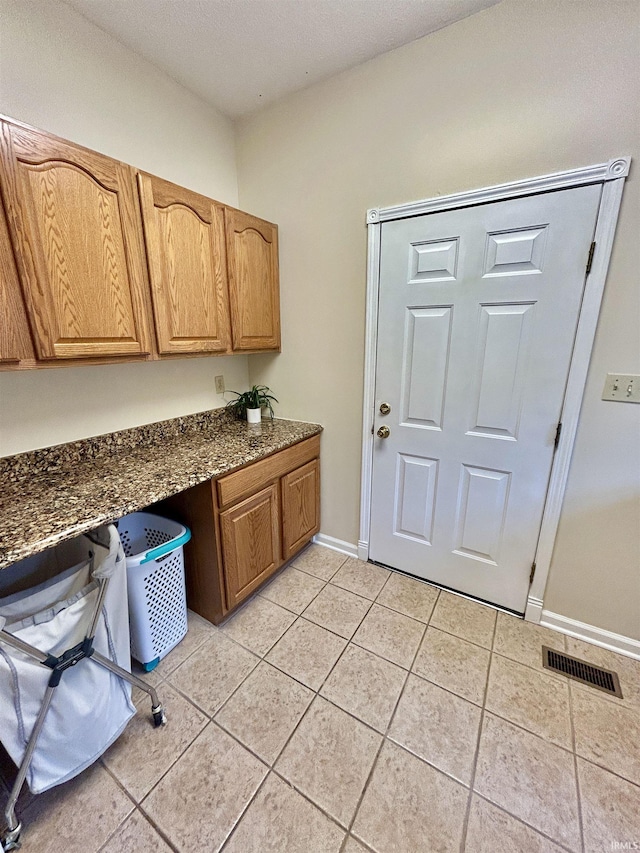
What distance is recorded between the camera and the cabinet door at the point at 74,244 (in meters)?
1.11

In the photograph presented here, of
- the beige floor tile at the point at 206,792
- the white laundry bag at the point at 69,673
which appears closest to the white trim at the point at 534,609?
the beige floor tile at the point at 206,792

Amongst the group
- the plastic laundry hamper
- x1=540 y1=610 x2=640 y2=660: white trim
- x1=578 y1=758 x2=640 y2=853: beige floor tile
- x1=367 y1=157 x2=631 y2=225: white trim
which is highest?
x1=367 y1=157 x2=631 y2=225: white trim

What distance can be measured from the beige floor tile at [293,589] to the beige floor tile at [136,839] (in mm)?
921

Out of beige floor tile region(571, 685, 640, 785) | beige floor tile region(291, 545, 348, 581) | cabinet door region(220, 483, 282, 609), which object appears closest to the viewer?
beige floor tile region(571, 685, 640, 785)

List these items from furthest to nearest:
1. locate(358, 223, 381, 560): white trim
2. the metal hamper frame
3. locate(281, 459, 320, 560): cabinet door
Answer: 1. locate(281, 459, 320, 560): cabinet door
2. locate(358, 223, 381, 560): white trim
3. the metal hamper frame

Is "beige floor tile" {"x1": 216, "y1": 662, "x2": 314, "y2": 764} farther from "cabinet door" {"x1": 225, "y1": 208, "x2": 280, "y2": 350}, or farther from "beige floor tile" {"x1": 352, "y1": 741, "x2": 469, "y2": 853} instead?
"cabinet door" {"x1": 225, "y1": 208, "x2": 280, "y2": 350}

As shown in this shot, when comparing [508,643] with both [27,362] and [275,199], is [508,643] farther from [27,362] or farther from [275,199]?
[275,199]

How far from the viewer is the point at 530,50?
52.7 inches

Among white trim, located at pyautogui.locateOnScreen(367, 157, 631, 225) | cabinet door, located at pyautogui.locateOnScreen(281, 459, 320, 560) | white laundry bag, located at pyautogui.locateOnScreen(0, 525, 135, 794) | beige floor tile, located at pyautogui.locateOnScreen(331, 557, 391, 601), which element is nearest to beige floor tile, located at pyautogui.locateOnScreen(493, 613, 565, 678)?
beige floor tile, located at pyautogui.locateOnScreen(331, 557, 391, 601)

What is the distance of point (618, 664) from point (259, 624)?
1.66m

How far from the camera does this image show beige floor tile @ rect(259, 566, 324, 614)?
1.89 metres

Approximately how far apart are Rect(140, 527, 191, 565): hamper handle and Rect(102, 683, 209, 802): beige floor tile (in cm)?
58

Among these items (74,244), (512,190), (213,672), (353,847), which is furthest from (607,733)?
(74,244)

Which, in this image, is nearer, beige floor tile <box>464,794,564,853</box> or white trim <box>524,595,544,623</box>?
beige floor tile <box>464,794,564,853</box>
